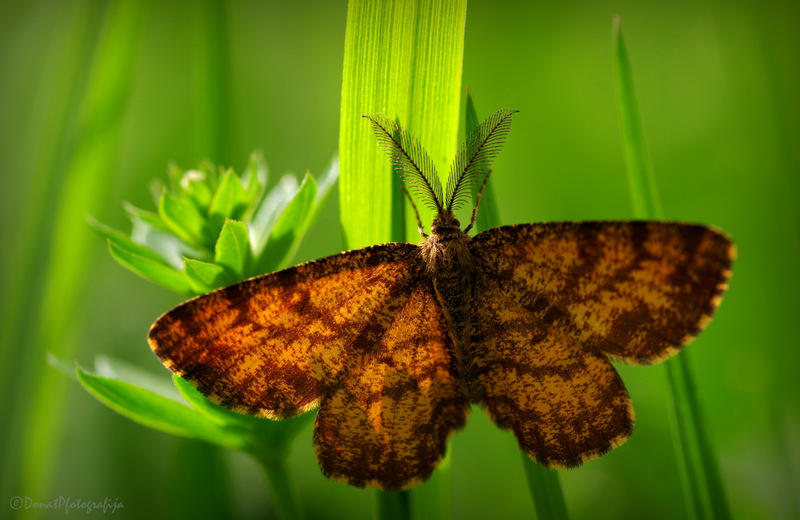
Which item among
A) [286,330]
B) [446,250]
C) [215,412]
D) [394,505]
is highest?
[446,250]

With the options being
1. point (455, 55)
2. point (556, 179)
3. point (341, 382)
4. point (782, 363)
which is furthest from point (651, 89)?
point (341, 382)

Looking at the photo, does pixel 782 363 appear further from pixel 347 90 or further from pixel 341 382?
pixel 347 90

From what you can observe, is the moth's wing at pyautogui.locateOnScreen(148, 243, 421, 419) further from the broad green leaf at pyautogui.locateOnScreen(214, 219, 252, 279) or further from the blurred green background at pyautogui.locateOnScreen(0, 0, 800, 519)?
the blurred green background at pyautogui.locateOnScreen(0, 0, 800, 519)

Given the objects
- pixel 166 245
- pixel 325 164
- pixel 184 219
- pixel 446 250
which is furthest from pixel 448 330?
pixel 325 164

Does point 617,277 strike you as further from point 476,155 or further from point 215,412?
point 215,412

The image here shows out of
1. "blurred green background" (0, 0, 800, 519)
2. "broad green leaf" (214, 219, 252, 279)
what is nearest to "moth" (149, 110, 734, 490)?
"broad green leaf" (214, 219, 252, 279)
